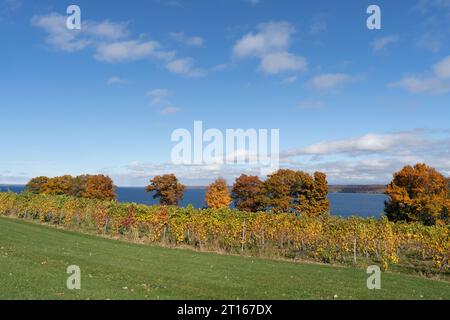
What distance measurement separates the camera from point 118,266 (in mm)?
14078

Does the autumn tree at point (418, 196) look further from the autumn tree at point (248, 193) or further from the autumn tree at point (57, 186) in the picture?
the autumn tree at point (57, 186)

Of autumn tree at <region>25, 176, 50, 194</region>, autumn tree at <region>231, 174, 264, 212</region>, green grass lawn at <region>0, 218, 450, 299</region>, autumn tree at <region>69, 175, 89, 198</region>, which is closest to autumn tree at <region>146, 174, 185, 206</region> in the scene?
autumn tree at <region>231, 174, 264, 212</region>

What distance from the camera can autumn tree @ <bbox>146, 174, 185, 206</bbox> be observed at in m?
83.6

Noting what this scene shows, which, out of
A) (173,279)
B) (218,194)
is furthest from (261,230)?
(218,194)

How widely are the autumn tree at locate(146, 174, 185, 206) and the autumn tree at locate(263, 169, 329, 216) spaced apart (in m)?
21.2

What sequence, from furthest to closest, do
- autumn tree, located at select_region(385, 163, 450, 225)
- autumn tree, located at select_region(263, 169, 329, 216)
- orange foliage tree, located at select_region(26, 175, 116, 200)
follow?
orange foliage tree, located at select_region(26, 175, 116, 200)
autumn tree, located at select_region(263, 169, 329, 216)
autumn tree, located at select_region(385, 163, 450, 225)

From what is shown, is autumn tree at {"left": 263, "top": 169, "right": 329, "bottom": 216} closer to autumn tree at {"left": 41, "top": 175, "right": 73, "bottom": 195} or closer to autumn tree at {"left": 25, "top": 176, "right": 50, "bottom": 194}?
autumn tree at {"left": 41, "top": 175, "right": 73, "bottom": 195}

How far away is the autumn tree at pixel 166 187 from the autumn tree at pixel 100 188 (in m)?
10.2

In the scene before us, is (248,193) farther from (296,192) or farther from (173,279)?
(173,279)

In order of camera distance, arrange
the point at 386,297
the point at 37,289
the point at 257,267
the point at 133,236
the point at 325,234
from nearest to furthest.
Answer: the point at 37,289 < the point at 386,297 < the point at 257,267 < the point at 325,234 < the point at 133,236

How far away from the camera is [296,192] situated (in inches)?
2835
